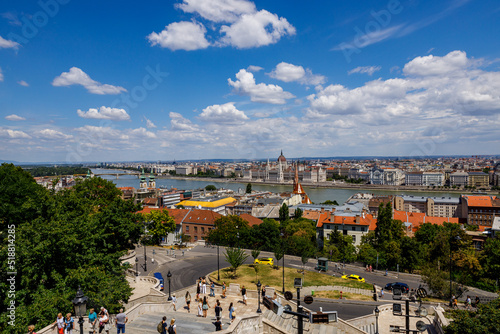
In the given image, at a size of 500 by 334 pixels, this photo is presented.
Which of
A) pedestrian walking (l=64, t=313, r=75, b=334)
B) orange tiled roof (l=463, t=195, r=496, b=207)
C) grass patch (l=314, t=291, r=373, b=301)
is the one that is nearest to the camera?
pedestrian walking (l=64, t=313, r=75, b=334)

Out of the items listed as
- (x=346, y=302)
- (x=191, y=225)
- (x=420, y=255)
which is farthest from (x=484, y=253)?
(x=191, y=225)

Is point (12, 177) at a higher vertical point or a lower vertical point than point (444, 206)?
higher

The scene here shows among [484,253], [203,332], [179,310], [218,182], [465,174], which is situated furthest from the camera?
[218,182]

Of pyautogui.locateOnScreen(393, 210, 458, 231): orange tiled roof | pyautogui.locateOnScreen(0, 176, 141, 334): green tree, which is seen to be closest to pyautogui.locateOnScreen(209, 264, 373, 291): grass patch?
pyautogui.locateOnScreen(0, 176, 141, 334): green tree

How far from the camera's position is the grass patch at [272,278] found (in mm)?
21188

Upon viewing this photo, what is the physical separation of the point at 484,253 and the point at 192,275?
24.8 metres

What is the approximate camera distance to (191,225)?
42.4 m

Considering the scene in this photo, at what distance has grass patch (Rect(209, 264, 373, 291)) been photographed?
21.2m

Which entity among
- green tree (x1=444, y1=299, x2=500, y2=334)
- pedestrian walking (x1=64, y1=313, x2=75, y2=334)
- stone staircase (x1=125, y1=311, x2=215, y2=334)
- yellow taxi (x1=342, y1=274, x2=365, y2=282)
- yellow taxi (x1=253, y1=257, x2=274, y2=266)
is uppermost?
pedestrian walking (x1=64, y1=313, x2=75, y2=334)

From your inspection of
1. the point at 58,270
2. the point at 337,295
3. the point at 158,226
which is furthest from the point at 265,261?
the point at 58,270

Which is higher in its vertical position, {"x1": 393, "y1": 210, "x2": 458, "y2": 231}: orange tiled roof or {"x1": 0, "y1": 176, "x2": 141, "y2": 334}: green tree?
{"x1": 0, "y1": 176, "x2": 141, "y2": 334}: green tree

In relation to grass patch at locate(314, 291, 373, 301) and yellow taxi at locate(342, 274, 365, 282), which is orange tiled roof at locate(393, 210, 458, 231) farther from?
grass patch at locate(314, 291, 373, 301)

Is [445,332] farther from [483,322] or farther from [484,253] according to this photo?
[484,253]

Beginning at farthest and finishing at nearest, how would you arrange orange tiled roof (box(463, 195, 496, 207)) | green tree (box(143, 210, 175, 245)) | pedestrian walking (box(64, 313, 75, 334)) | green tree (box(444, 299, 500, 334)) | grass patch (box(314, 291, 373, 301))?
orange tiled roof (box(463, 195, 496, 207)) → green tree (box(143, 210, 175, 245)) → grass patch (box(314, 291, 373, 301)) → green tree (box(444, 299, 500, 334)) → pedestrian walking (box(64, 313, 75, 334))
